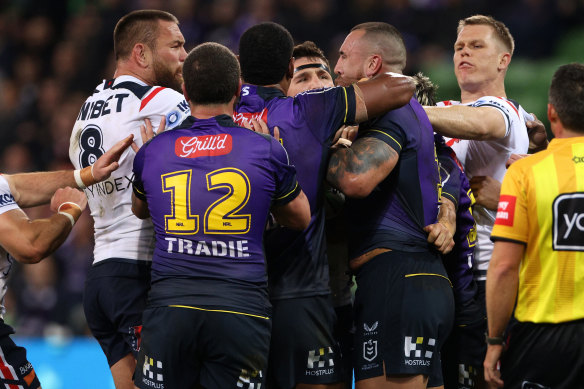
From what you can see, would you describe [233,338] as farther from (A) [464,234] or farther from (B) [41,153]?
(B) [41,153]

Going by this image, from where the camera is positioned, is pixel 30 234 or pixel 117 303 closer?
pixel 30 234

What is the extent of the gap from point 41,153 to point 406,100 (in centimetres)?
923

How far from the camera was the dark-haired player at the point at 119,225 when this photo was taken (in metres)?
4.55

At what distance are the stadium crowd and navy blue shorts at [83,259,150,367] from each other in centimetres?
7

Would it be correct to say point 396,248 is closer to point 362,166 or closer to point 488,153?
point 362,166

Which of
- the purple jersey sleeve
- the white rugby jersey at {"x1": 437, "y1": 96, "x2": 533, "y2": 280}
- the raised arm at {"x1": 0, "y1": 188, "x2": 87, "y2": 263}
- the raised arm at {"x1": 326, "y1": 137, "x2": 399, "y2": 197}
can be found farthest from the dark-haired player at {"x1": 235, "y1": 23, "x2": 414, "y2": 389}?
the raised arm at {"x1": 0, "y1": 188, "x2": 87, "y2": 263}

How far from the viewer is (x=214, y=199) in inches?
148

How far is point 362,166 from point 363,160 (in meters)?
0.04

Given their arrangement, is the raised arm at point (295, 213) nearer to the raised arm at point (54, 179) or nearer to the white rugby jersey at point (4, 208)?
the raised arm at point (54, 179)

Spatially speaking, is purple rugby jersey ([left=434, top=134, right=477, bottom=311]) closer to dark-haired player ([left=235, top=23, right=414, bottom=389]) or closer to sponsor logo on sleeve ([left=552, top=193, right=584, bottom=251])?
dark-haired player ([left=235, top=23, right=414, bottom=389])

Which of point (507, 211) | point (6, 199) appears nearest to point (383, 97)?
point (507, 211)

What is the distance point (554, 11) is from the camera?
11.5 metres

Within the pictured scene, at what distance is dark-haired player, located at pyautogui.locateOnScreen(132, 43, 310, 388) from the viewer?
373cm

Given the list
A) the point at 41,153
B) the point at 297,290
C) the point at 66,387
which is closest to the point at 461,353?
the point at 297,290
